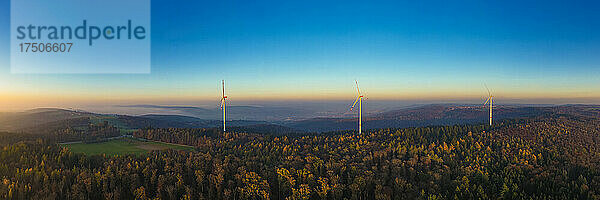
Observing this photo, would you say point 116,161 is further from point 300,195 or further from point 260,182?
point 300,195

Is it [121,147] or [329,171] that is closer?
[329,171]

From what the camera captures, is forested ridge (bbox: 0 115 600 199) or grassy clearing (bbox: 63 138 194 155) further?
grassy clearing (bbox: 63 138 194 155)

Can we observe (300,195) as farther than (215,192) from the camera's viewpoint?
No

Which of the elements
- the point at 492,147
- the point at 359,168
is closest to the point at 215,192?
the point at 359,168

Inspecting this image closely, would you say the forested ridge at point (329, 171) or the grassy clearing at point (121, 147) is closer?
the forested ridge at point (329, 171)
